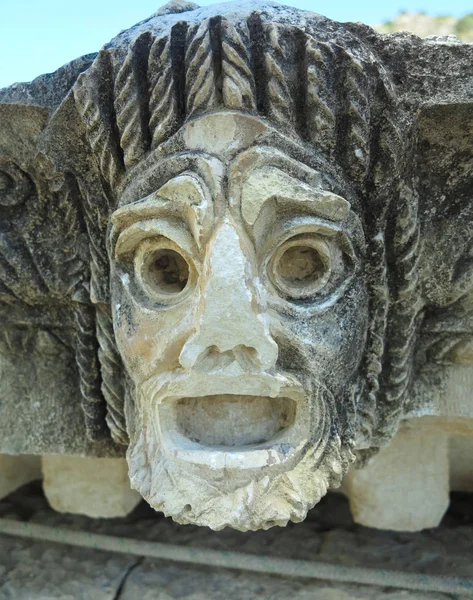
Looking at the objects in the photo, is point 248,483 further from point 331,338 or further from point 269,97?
point 269,97

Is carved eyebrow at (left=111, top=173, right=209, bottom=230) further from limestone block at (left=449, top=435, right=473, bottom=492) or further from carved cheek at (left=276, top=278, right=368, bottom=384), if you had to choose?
limestone block at (left=449, top=435, right=473, bottom=492)

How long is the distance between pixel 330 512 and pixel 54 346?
70 cm

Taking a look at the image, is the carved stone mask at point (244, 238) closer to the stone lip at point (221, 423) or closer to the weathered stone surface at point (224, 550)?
the stone lip at point (221, 423)

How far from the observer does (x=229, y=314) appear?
0.66 meters

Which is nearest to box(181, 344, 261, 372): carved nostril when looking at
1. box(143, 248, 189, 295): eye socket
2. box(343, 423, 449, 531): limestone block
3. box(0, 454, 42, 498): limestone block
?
box(143, 248, 189, 295): eye socket

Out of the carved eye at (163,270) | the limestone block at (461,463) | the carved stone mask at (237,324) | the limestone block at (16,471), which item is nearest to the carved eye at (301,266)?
the carved stone mask at (237,324)

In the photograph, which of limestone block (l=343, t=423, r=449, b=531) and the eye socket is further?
limestone block (l=343, t=423, r=449, b=531)

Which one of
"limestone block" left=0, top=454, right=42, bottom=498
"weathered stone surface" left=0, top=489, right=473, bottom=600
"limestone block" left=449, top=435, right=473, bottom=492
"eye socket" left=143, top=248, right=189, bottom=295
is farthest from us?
"limestone block" left=0, top=454, right=42, bottom=498

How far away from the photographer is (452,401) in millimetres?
950

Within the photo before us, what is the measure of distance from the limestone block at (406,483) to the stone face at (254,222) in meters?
0.26

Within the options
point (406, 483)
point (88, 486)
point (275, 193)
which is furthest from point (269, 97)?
point (88, 486)

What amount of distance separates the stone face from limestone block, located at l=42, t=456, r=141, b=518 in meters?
0.39

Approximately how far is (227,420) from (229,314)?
16cm

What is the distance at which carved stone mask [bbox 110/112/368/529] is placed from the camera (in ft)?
2.24
